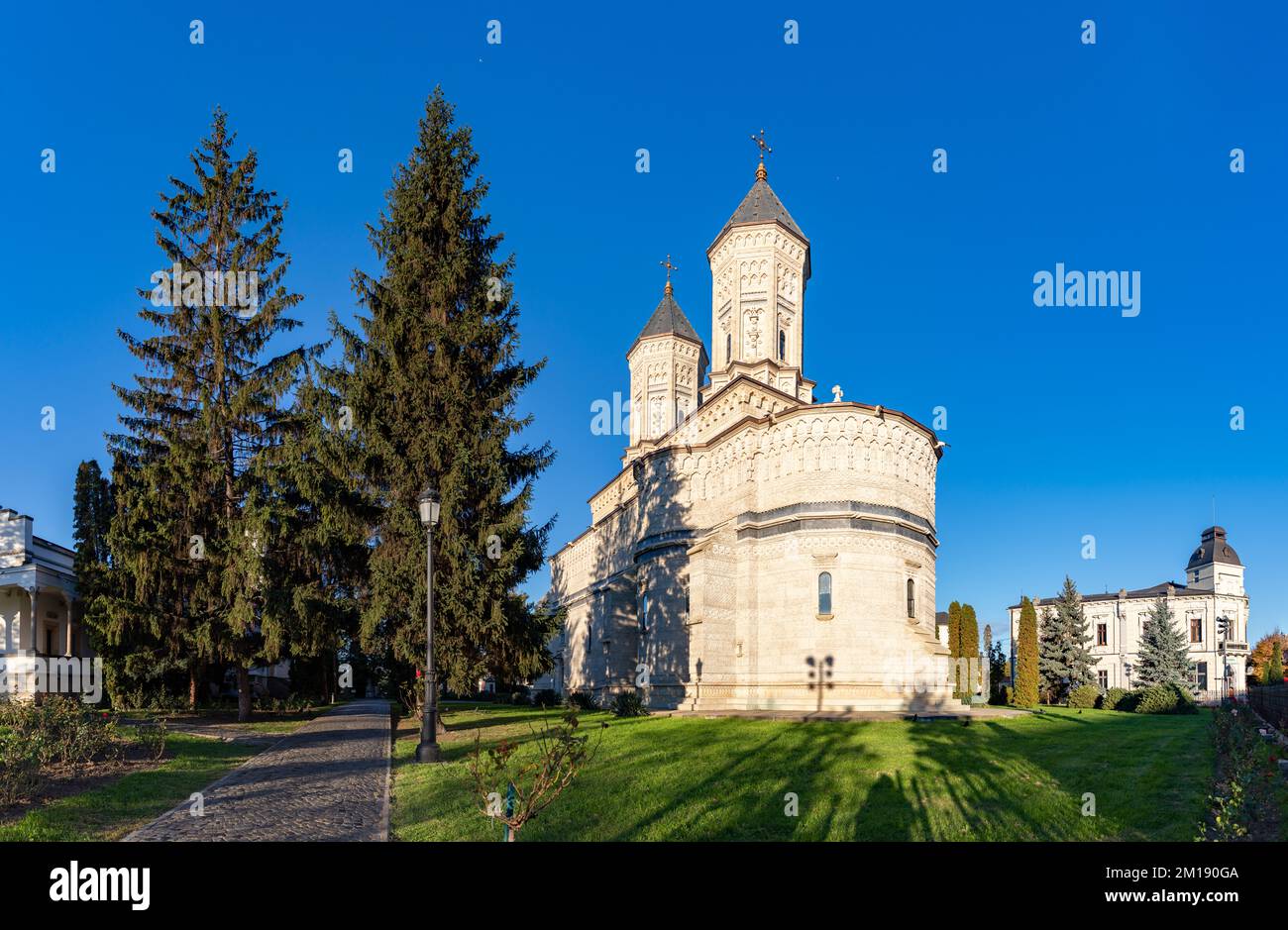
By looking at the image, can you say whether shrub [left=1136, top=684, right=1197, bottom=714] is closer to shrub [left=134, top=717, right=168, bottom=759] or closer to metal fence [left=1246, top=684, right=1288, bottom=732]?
metal fence [left=1246, top=684, right=1288, bottom=732]

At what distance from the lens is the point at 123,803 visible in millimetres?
10719

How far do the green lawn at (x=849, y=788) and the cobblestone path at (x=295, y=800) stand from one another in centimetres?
47

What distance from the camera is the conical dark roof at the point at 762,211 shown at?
122 ft

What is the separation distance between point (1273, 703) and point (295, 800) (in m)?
26.9

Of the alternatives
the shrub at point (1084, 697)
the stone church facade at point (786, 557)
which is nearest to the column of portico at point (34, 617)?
the stone church facade at point (786, 557)

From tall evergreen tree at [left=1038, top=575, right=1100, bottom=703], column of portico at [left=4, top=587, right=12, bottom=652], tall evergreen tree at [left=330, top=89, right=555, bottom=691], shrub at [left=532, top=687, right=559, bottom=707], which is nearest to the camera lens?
tall evergreen tree at [left=330, top=89, right=555, bottom=691]

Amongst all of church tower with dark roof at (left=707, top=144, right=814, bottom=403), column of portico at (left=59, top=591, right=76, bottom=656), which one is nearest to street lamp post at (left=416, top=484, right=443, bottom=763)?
column of portico at (left=59, top=591, right=76, bottom=656)

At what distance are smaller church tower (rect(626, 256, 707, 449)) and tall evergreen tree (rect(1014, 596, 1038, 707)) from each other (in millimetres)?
23509

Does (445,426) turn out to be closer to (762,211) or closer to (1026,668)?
(762,211)

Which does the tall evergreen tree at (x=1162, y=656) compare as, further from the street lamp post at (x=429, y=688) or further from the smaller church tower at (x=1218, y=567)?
the street lamp post at (x=429, y=688)

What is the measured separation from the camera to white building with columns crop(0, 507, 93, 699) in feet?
88.7

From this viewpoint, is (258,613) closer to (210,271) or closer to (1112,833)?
(210,271)
